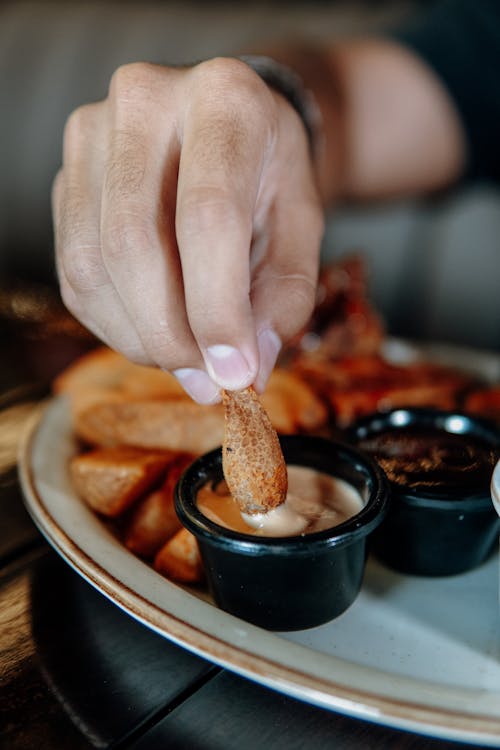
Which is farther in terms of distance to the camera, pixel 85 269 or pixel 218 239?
pixel 85 269

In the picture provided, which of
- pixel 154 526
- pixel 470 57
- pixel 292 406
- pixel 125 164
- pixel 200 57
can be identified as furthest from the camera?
pixel 470 57

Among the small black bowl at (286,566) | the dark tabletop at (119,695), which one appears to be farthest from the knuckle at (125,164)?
the dark tabletop at (119,695)

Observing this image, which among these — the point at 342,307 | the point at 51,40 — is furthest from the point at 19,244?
the point at 342,307

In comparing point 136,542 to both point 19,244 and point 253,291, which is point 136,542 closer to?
point 253,291

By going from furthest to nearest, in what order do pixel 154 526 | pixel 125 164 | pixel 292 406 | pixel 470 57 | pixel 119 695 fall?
pixel 470 57 < pixel 292 406 < pixel 154 526 < pixel 125 164 < pixel 119 695

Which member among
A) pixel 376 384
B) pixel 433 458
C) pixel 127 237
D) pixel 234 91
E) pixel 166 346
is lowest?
pixel 376 384

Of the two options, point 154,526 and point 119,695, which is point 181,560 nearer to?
point 154,526

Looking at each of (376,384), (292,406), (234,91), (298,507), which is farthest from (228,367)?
(376,384)
